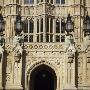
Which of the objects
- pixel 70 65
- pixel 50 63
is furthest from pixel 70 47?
pixel 50 63

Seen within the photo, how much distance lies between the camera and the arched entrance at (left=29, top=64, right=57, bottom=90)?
139 feet

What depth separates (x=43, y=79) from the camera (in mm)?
44938

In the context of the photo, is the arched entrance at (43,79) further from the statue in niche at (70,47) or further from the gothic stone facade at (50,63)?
the statue in niche at (70,47)

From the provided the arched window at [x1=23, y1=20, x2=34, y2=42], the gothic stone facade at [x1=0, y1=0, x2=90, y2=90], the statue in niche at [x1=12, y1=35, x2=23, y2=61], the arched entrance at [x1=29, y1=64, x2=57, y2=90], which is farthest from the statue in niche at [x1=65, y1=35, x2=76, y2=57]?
the arched window at [x1=23, y1=20, x2=34, y2=42]

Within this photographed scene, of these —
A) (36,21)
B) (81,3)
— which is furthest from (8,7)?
(81,3)

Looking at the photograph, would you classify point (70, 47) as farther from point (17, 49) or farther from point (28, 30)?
point (28, 30)

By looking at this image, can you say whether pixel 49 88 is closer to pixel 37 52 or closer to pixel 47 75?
pixel 47 75

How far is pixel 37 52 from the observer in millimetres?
41250

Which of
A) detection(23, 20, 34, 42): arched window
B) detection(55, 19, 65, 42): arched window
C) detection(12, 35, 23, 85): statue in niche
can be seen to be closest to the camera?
detection(12, 35, 23, 85): statue in niche

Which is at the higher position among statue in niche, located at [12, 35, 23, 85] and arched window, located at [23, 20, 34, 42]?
arched window, located at [23, 20, 34, 42]

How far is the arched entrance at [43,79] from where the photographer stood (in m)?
42.4

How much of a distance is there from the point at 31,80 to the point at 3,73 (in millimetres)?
2921

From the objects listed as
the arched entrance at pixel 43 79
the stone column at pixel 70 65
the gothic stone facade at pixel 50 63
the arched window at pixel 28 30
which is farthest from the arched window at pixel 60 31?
the stone column at pixel 70 65

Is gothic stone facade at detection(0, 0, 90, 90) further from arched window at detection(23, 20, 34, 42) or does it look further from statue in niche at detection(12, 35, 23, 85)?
arched window at detection(23, 20, 34, 42)
